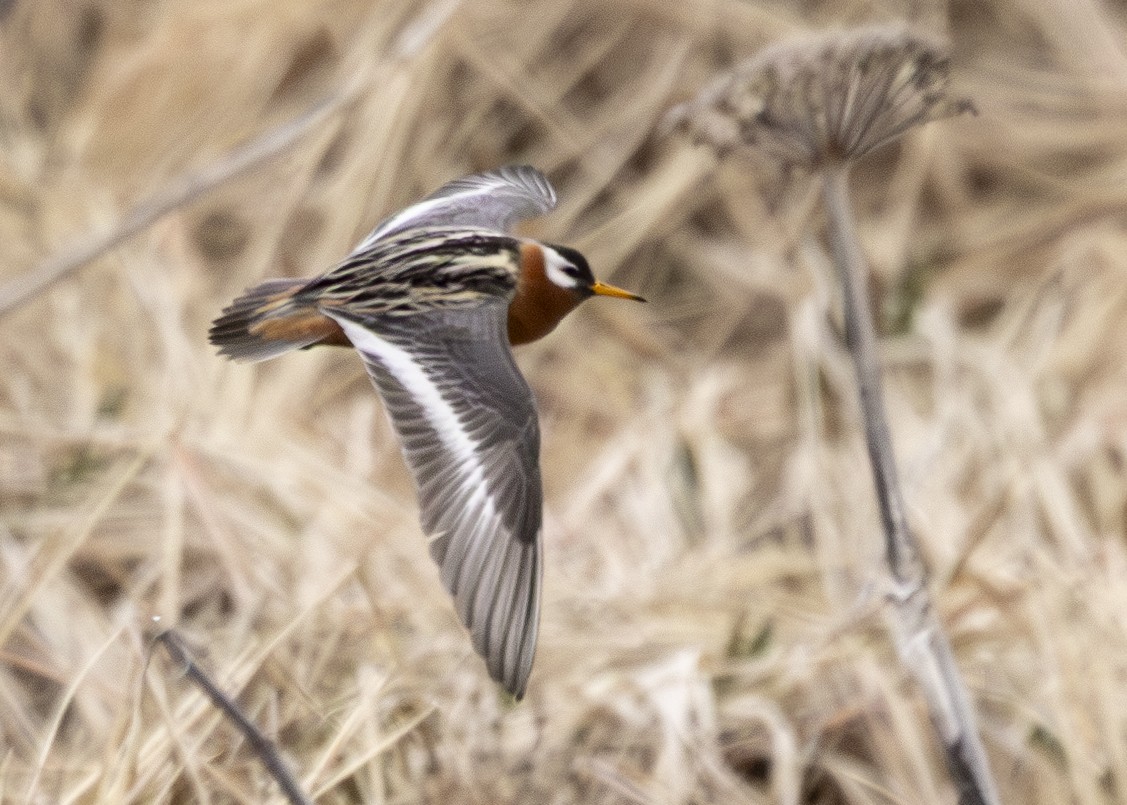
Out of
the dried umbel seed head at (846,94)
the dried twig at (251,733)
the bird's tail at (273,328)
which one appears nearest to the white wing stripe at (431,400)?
the bird's tail at (273,328)

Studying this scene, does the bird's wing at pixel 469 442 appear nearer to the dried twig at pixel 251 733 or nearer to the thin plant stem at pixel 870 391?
the dried twig at pixel 251 733

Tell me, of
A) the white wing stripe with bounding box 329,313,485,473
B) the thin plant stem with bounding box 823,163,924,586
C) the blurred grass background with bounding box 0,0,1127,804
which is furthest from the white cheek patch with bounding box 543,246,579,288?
the blurred grass background with bounding box 0,0,1127,804

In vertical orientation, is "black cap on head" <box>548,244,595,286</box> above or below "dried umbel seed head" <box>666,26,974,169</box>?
below

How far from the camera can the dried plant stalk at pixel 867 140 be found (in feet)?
5.87

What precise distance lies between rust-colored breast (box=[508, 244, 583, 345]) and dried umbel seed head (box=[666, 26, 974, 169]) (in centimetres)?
28

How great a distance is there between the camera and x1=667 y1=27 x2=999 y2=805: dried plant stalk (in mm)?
1789

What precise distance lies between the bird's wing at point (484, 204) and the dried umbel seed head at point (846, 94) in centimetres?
47

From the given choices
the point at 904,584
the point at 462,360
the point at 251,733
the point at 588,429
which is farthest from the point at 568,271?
the point at 588,429

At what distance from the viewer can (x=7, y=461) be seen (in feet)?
9.36

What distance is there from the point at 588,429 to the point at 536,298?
5.46ft

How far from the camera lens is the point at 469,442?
73.0 inches

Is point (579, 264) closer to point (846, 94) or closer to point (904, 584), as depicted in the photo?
point (846, 94)

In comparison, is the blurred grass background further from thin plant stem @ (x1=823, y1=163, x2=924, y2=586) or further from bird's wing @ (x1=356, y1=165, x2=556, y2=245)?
thin plant stem @ (x1=823, y1=163, x2=924, y2=586)

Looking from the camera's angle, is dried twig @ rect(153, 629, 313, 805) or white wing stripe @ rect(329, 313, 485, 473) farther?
white wing stripe @ rect(329, 313, 485, 473)
